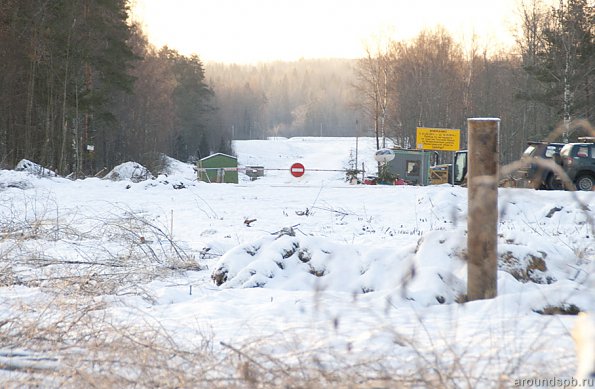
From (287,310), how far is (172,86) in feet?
166

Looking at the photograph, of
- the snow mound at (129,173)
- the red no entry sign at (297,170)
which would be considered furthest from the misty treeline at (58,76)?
the red no entry sign at (297,170)

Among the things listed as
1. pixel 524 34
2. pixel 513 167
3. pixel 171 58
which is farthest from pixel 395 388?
pixel 171 58

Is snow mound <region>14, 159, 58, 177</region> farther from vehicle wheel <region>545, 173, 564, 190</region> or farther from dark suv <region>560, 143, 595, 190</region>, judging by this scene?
dark suv <region>560, 143, 595, 190</region>

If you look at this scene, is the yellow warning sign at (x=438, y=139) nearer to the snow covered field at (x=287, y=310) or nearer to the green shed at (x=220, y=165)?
the green shed at (x=220, y=165)

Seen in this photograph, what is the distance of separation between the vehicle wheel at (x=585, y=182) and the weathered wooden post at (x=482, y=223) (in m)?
16.7

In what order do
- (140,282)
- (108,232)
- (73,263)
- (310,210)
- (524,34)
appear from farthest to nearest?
(524,34)
(310,210)
(108,232)
(73,263)
(140,282)

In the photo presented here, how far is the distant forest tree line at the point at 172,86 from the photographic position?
29.1 m

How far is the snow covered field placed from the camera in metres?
3.11

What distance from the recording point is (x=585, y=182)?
66.0ft

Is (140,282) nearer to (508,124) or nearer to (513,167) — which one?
(513,167)

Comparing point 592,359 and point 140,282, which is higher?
point 592,359

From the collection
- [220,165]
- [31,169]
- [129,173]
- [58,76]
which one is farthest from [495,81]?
[31,169]

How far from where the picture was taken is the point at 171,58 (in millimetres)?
67000

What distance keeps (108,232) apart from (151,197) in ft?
28.7
